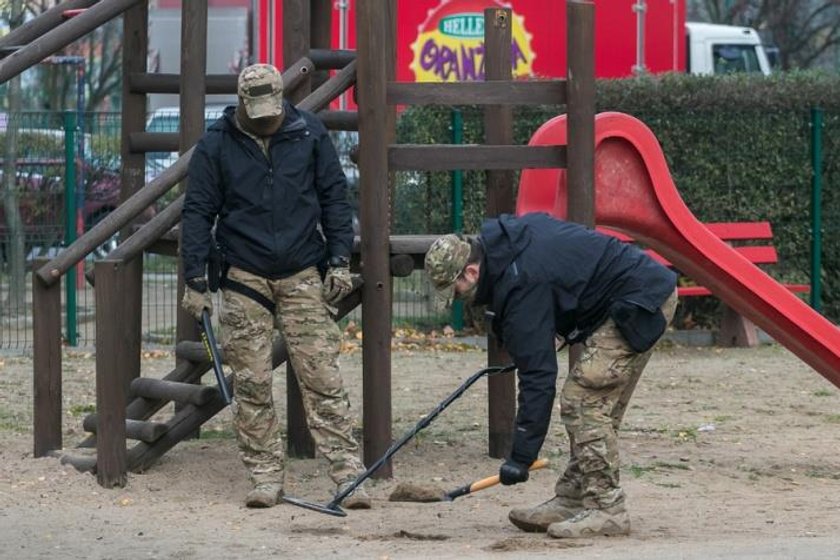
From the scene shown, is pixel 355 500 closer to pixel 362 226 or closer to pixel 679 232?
pixel 362 226

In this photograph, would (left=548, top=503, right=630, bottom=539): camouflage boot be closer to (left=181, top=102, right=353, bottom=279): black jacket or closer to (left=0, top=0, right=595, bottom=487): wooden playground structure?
(left=0, top=0, right=595, bottom=487): wooden playground structure

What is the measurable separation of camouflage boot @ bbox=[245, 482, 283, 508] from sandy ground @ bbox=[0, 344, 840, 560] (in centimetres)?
6

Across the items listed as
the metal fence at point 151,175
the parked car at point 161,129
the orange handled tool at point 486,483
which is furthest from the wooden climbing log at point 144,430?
the metal fence at point 151,175

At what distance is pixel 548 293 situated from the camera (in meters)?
6.30

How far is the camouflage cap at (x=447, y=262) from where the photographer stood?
620 centimetres

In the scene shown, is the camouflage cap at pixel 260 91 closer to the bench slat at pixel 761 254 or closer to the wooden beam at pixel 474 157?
the wooden beam at pixel 474 157

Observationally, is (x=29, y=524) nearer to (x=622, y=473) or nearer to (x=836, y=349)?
(x=622, y=473)

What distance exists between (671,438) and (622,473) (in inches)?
48.7

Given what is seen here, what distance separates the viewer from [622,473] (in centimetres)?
838

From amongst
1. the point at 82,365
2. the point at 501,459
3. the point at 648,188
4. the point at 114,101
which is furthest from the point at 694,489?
the point at 114,101

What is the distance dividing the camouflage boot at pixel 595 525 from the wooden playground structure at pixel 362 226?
4.89ft

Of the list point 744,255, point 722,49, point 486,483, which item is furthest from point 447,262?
point 722,49

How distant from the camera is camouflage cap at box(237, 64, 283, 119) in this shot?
726 cm

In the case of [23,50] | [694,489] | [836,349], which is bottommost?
[694,489]
